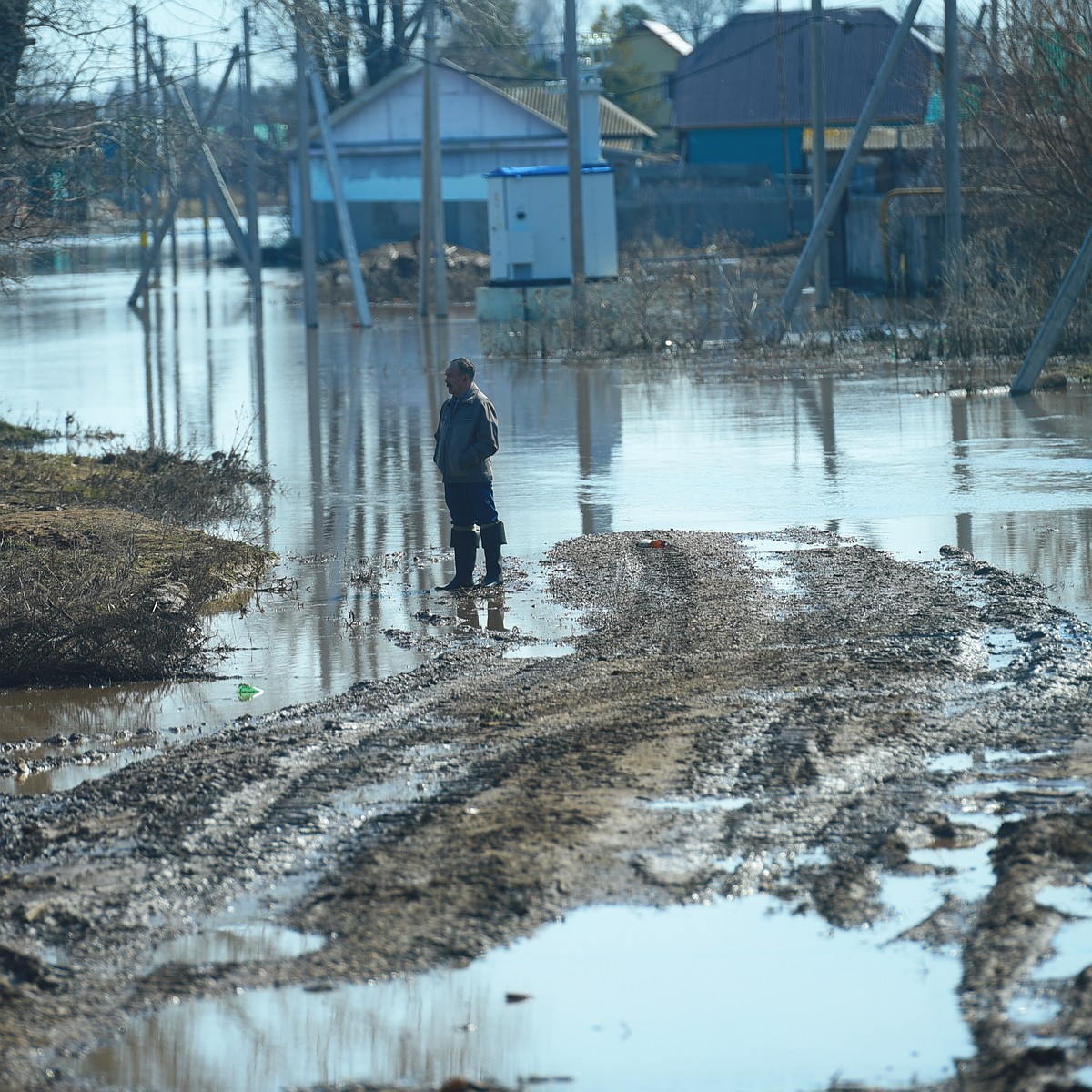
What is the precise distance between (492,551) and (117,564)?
2329mm

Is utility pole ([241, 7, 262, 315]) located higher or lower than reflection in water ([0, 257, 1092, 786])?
higher

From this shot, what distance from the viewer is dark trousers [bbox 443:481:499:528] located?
10100mm

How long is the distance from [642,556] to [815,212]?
25.8 meters

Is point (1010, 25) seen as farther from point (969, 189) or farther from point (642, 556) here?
point (642, 556)

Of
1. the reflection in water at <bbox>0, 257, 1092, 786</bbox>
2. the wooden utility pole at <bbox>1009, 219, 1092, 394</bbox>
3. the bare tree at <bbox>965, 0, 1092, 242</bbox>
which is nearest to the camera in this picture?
the reflection in water at <bbox>0, 257, 1092, 786</bbox>

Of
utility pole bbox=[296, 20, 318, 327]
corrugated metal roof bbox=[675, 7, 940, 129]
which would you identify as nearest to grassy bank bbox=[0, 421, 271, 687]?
utility pole bbox=[296, 20, 318, 327]

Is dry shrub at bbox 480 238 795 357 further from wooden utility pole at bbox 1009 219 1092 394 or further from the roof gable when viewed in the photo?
the roof gable

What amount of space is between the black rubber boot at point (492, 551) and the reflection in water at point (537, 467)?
254 millimetres

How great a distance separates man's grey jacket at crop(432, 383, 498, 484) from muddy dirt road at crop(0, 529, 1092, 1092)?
1.93 m

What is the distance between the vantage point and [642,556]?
10.6 metres

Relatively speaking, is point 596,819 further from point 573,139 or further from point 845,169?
point 573,139

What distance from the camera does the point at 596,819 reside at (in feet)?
18.5

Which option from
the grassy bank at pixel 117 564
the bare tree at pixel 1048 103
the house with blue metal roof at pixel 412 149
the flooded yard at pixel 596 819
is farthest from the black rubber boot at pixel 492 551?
the house with blue metal roof at pixel 412 149

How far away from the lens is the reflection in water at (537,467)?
9.17 meters
